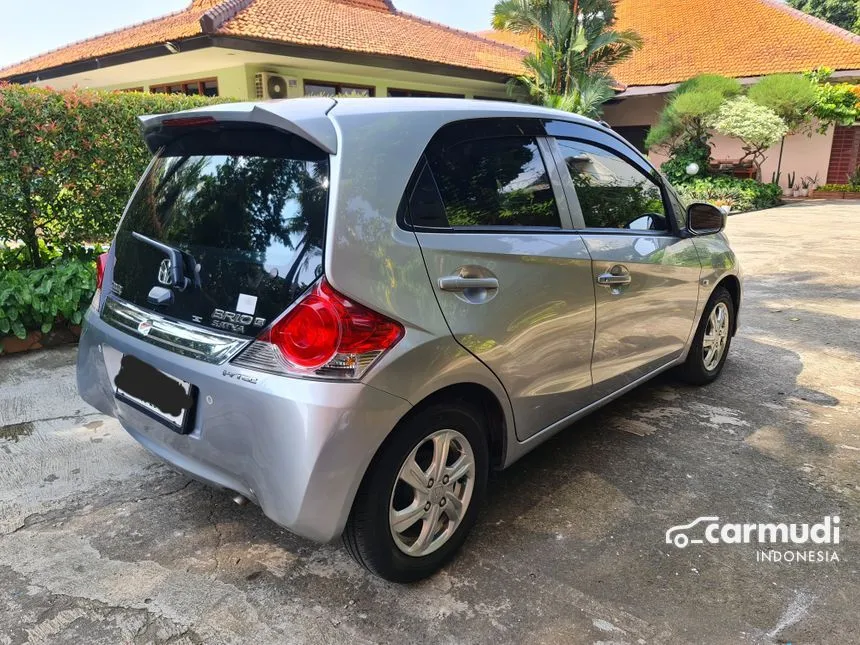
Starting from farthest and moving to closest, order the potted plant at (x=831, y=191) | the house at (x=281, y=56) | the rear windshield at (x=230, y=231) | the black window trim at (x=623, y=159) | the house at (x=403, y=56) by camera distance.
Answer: the potted plant at (x=831, y=191) → the house at (x=403, y=56) → the house at (x=281, y=56) → the black window trim at (x=623, y=159) → the rear windshield at (x=230, y=231)

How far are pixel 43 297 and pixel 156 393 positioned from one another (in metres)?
3.07

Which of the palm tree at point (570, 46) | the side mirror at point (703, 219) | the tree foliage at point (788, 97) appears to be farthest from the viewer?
the tree foliage at point (788, 97)

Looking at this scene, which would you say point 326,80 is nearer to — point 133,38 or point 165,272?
point 133,38

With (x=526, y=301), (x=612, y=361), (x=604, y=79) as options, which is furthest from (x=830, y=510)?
(x=604, y=79)

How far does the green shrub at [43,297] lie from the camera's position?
14.7ft

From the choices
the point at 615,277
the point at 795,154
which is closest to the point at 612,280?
the point at 615,277

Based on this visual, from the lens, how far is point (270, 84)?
13188mm

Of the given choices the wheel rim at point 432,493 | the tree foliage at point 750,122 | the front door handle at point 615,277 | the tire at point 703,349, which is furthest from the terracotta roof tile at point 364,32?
the wheel rim at point 432,493

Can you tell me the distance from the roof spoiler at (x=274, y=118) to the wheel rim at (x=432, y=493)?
1.06 metres

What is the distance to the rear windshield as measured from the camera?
1.96 m

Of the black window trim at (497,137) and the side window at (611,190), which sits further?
the side window at (611,190)

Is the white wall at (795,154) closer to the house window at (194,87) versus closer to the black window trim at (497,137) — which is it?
the house window at (194,87)

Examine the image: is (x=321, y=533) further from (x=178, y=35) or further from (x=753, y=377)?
(x=178, y=35)

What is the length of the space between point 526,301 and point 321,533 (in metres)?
1.12
